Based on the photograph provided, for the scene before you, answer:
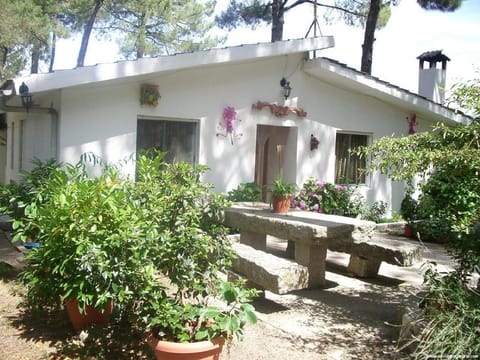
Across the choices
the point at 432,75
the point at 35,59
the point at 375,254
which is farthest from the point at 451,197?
the point at 35,59

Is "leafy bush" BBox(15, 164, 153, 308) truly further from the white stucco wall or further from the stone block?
the stone block

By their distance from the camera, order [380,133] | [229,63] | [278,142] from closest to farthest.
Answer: [229,63] → [278,142] → [380,133]

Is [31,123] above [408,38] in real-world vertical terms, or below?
below

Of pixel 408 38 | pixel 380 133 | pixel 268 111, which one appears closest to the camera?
pixel 268 111

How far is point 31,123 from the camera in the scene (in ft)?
29.9

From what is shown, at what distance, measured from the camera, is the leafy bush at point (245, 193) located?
8734 millimetres

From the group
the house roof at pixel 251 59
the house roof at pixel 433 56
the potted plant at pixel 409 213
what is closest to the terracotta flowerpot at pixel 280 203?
the house roof at pixel 251 59

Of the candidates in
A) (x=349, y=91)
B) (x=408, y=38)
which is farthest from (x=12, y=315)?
(x=408, y=38)

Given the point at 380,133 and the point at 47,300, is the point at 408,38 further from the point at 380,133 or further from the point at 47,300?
the point at 47,300

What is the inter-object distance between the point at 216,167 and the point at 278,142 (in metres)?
1.98

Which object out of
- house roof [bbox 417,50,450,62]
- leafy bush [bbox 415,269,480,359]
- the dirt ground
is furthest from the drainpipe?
house roof [bbox 417,50,450,62]

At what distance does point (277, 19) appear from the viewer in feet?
59.5

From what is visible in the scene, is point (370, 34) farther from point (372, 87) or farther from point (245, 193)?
point (245, 193)

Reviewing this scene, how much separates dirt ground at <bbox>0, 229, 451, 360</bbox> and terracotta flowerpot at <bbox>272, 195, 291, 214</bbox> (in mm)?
1151
